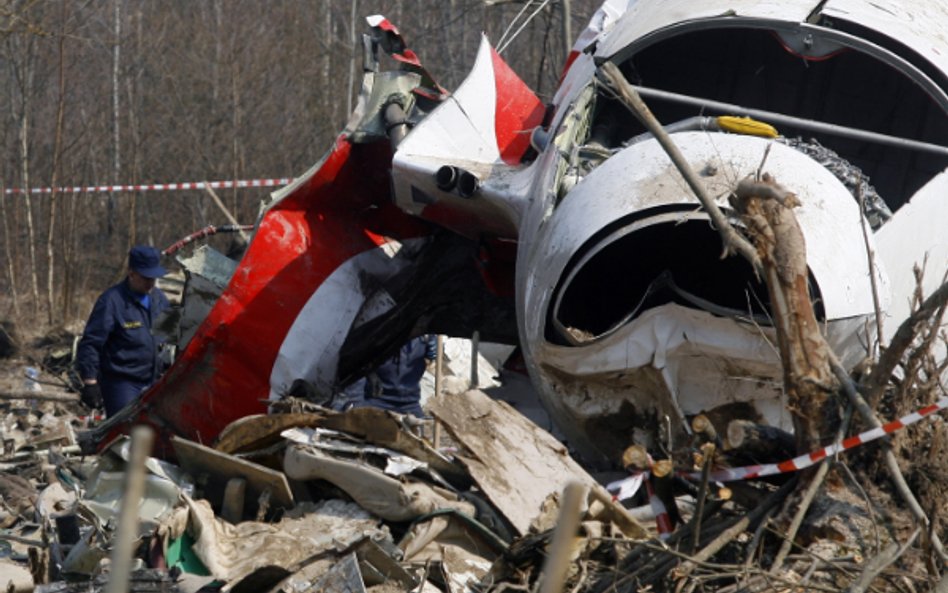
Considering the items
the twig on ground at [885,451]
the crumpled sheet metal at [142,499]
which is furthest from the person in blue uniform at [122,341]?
the twig on ground at [885,451]

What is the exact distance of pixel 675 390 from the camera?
541 centimetres

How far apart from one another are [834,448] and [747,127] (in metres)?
1.88

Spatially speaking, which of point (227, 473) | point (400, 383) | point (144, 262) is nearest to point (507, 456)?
point (227, 473)

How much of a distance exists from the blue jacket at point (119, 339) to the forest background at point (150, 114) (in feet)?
17.0

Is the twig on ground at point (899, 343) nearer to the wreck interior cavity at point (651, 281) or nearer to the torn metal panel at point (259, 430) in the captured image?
the wreck interior cavity at point (651, 281)

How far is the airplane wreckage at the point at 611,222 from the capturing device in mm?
5227

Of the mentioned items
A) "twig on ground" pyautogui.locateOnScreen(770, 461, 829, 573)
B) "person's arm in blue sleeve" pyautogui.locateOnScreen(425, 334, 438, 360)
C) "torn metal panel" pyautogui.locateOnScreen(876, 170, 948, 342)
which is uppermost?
"torn metal panel" pyautogui.locateOnScreen(876, 170, 948, 342)

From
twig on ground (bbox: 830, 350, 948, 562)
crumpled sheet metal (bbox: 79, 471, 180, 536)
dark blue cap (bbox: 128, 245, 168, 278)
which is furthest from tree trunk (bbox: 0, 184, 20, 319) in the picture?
twig on ground (bbox: 830, 350, 948, 562)

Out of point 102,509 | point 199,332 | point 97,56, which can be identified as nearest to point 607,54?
point 199,332

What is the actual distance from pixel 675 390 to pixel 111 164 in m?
14.1

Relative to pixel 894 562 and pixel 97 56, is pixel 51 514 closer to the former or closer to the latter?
pixel 894 562

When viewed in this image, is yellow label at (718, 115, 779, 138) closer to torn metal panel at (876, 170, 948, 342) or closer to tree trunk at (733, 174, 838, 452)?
torn metal panel at (876, 170, 948, 342)

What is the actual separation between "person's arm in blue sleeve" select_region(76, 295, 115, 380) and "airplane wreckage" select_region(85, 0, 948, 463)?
100cm

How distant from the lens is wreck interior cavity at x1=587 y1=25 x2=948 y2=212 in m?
7.12
